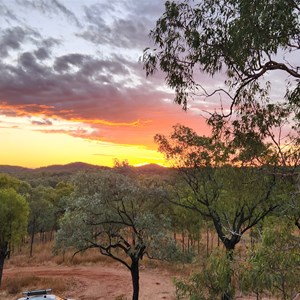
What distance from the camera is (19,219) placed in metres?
29.6

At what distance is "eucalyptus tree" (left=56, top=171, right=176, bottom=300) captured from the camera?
20109 mm

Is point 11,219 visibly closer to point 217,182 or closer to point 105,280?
point 105,280

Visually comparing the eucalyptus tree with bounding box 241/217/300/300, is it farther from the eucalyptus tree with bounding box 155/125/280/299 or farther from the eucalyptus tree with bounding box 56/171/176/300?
the eucalyptus tree with bounding box 56/171/176/300

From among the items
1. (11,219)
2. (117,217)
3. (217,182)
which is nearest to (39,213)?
(11,219)

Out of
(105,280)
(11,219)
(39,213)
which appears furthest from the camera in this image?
(39,213)

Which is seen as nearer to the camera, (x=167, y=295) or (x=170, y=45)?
(x=170, y=45)

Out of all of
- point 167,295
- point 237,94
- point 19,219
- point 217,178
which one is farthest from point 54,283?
point 237,94

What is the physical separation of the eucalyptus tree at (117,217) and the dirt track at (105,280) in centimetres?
728

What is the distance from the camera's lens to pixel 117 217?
20922mm

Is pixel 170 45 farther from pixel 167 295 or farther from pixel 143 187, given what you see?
pixel 167 295

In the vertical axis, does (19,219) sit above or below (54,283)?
above

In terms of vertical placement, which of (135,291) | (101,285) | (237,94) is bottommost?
(101,285)

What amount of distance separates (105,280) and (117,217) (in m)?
12.8

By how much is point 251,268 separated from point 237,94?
20.2 ft
